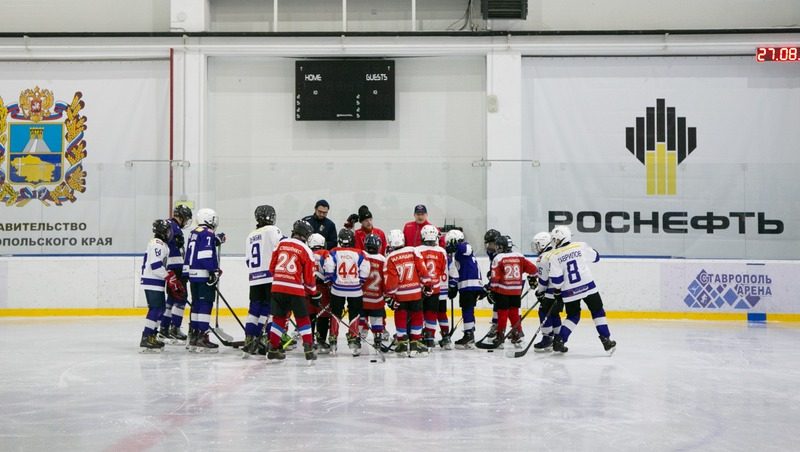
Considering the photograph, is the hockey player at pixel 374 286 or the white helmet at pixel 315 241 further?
the hockey player at pixel 374 286

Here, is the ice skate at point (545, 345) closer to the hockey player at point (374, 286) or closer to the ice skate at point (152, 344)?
the hockey player at point (374, 286)

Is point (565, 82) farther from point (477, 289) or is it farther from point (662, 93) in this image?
point (477, 289)

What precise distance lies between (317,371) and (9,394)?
85.1 inches

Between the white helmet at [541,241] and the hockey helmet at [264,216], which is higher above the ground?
the hockey helmet at [264,216]

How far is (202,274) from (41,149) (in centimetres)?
752

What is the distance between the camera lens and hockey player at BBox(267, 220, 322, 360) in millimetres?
6566

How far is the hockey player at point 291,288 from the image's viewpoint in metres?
6.57

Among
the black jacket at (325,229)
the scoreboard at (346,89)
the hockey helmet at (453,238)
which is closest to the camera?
the hockey helmet at (453,238)

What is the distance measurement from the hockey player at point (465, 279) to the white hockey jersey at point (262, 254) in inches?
69.0

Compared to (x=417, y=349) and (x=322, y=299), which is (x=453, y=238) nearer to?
(x=417, y=349)

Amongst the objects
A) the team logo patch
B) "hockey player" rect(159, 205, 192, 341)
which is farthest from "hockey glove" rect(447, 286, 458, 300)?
the team logo patch

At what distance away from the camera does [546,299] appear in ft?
24.9

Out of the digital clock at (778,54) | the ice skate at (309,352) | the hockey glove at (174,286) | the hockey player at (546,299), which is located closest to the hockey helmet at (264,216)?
the hockey glove at (174,286)

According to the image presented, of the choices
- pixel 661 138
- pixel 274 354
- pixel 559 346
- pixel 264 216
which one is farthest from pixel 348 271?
pixel 661 138
